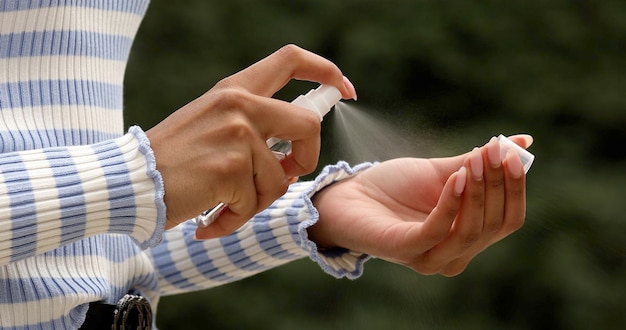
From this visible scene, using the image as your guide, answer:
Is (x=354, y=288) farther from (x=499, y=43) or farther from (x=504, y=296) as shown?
(x=499, y=43)

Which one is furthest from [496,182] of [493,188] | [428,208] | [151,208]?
[151,208]

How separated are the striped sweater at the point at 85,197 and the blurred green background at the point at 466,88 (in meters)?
0.14

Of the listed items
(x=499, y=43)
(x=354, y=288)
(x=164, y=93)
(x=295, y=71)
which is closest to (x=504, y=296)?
(x=354, y=288)

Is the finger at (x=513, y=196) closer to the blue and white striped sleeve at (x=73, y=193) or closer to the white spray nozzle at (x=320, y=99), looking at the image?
the white spray nozzle at (x=320, y=99)

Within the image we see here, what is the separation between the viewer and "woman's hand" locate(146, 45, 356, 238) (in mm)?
580

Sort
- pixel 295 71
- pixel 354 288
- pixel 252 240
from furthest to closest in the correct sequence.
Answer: pixel 354 288
pixel 252 240
pixel 295 71

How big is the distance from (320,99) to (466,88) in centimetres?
28

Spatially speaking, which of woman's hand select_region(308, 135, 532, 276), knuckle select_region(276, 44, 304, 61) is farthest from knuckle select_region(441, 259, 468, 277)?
knuckle select_region(276, 44, 304, 61)

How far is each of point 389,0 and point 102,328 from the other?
4.35ft

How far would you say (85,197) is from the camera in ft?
1.90

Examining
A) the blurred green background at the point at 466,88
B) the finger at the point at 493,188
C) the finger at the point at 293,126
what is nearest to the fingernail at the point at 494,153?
the finger at the point at 493,188

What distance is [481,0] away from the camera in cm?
179

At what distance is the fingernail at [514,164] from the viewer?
24.2 inches

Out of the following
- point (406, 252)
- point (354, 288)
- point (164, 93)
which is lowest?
point (164, 93)
